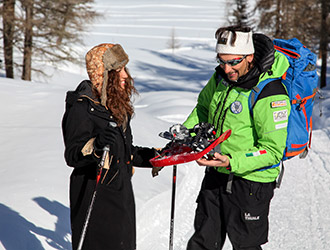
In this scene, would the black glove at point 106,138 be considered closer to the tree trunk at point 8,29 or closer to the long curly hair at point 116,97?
the long curly hair at point 116,97

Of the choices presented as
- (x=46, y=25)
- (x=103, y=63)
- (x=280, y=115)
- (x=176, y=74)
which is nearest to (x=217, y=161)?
(x=280, y=115)

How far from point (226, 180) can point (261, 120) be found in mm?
621

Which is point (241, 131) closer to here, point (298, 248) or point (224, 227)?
point (224, 227)

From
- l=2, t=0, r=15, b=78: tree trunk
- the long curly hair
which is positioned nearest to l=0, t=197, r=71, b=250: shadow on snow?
the long curly hair

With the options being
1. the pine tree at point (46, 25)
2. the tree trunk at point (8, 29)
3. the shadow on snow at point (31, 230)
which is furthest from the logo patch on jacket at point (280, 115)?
the pine tree at point (46, 25)

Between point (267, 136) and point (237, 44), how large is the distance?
647 millimetres

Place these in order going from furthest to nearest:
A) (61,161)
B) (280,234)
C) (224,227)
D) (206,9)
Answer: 1. (206,9)
2. (61,161)
3. (280,234)
4. (224,227)

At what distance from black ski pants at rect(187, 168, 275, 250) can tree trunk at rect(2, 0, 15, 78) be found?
16759 millimetres

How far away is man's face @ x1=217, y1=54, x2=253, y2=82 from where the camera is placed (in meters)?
2.94

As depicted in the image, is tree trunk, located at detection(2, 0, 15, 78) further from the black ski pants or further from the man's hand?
the man's hand

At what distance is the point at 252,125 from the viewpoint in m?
2.98

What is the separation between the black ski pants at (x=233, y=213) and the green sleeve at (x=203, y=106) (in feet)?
1.34

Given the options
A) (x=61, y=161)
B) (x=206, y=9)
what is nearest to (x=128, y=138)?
(x=61, y=161)

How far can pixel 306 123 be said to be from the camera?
3.13 m
